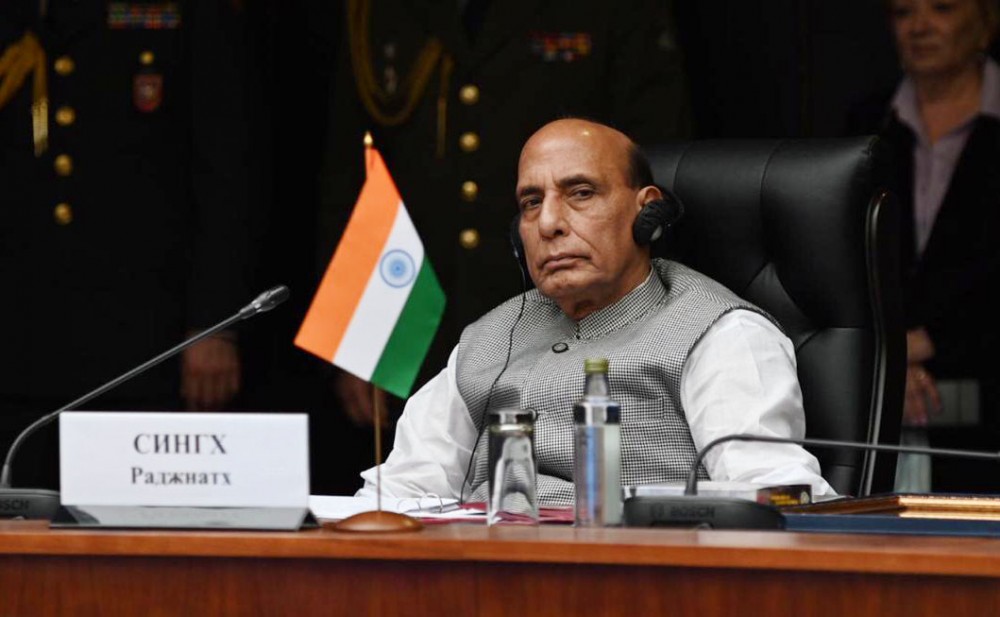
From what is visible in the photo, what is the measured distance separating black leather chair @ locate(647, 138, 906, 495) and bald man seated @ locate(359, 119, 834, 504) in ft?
0.22

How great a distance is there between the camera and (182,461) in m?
1.55

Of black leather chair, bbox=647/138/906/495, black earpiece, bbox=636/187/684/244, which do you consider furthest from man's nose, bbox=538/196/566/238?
black leather chair, bbox=647/138/906/495

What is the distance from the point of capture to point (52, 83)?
3195 mm

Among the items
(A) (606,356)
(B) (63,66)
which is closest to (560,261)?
(A) (606,356)

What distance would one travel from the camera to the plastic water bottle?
5.50ft

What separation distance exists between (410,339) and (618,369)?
70 centimetres

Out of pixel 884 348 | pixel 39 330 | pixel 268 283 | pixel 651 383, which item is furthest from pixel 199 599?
pixel 268 283

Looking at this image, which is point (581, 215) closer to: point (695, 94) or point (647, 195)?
point (647, 195)

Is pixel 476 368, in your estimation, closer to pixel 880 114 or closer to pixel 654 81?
pixel 654 81

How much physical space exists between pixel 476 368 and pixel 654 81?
0.86 meters

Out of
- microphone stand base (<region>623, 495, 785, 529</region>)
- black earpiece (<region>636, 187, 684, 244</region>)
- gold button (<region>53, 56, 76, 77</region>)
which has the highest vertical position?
gold button (<region>53, 56, 76, 77</region>)

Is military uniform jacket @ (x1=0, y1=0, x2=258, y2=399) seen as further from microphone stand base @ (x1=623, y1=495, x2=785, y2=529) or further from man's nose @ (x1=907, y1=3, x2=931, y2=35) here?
microphone stand base @ (x1=623, y1=495, x2=785, y2=529)

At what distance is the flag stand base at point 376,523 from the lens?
1533 mm

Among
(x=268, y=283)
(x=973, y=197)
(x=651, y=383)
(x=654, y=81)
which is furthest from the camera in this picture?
(x=268, y=283)
